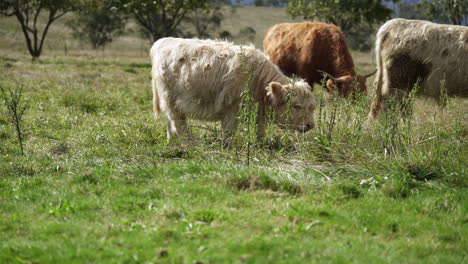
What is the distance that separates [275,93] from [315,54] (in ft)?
12.4

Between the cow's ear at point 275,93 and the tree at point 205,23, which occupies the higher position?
the tree at point 205,23

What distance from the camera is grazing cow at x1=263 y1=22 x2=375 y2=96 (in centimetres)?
1048

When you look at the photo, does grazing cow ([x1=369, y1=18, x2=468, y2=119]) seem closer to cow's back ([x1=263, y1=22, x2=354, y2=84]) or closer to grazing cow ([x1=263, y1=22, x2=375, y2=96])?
grazing cow ([x1=263, y1=22, x2=375, y2=96])

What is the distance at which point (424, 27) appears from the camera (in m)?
8.47

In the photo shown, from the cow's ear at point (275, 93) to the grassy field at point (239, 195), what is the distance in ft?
1.62

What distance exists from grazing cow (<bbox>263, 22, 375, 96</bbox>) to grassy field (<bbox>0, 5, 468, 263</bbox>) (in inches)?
122

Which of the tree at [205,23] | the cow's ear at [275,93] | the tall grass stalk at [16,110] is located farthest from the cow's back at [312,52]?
the tree at [205,23]

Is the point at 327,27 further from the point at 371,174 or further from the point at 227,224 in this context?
the point at 227,224

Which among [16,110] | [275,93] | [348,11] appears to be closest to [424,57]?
[275,93]

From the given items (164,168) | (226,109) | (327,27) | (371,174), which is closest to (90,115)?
(226,109)

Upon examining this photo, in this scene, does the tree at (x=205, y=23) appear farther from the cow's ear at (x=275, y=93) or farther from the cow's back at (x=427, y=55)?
the cow's ear at (x=275, y=93)

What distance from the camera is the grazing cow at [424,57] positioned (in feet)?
27.4

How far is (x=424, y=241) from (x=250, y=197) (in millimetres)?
1669

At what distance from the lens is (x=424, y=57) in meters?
8.42
